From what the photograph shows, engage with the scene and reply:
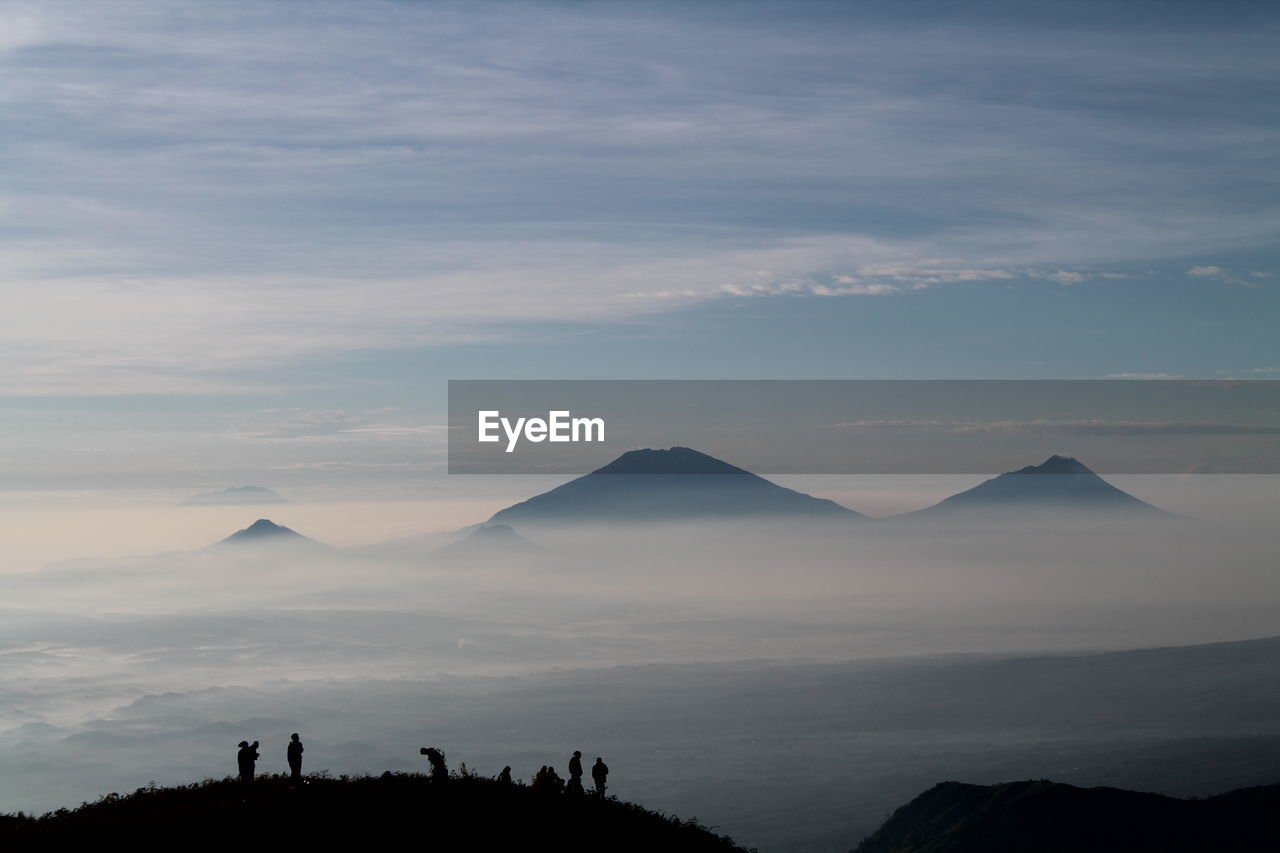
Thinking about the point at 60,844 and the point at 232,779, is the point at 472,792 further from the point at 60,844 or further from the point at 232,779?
the point at 60,844

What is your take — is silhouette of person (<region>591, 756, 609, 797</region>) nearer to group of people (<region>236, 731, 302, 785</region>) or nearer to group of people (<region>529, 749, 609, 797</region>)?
group of people (<region>529, 749, 609, 797</region>)

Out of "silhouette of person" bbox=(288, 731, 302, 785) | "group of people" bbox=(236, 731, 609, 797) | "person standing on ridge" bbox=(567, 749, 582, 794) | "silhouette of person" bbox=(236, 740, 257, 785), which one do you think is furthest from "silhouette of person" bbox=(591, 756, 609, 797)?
"silhouette of person" bbox=(236, 740, 257, 785)

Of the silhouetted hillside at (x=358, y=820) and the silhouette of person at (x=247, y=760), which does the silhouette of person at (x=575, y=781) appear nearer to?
the silhouetted hillside at (x=358, y=820)

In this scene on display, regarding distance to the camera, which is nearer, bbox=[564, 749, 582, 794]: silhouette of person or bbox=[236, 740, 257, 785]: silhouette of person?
bbox=[236, 740, 257, 785]: silhouette of person

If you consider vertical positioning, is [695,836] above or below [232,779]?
below

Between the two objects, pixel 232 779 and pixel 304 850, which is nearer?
pixel 304 850

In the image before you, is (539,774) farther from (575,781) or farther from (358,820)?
(358,820)

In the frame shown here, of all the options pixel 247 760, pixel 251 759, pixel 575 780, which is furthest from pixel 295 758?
pixel 575 780

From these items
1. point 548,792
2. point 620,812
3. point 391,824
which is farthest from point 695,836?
point 391,824
